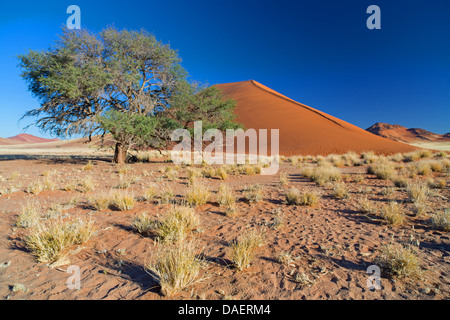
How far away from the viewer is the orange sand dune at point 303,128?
109 feet

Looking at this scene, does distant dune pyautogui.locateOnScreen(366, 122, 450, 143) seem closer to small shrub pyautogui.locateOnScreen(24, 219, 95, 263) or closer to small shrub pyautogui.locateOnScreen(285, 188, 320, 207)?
small shrub pyautogui.locateOnScreen(285, 188, 320, 207)

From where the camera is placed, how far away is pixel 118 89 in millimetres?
13164

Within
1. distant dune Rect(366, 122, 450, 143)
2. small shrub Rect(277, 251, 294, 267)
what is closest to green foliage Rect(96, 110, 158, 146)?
small shrub Rect(277, 251, 294, 267)

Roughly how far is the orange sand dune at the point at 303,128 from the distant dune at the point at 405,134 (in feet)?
187

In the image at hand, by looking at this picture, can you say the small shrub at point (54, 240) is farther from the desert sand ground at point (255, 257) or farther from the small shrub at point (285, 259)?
the small shrub at point (285, 259)

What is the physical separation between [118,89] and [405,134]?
392 feet

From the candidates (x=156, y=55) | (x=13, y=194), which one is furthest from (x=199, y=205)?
(x=156, y=55)

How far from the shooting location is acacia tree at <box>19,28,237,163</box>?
11.4 metres

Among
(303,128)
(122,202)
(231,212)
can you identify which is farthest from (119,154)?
(303,128)

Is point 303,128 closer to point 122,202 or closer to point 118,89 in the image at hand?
point 118,89

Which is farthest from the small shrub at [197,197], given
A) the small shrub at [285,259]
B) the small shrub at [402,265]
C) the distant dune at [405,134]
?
the distant dune at [405,134]

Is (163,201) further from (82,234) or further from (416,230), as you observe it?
(416,230)

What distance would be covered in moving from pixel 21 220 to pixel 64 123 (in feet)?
37.0

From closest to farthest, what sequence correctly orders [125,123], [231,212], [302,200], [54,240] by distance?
[54,240] → [231,212] → [302,200] → [125,123]
